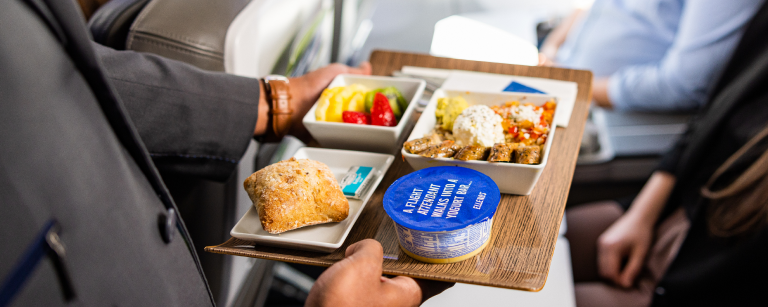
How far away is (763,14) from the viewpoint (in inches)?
45.3

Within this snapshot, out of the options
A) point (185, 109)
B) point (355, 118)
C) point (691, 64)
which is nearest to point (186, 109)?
point (185, 109)

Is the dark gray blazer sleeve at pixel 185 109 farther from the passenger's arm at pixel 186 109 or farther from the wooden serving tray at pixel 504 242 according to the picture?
the wooden serving tray at pixel 504 242

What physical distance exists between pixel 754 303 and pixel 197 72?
109cm

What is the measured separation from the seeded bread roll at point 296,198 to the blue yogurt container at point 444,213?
7cm

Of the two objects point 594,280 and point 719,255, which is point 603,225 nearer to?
point 594,280

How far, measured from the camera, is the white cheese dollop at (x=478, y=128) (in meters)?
0.60

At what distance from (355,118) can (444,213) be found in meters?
0.25

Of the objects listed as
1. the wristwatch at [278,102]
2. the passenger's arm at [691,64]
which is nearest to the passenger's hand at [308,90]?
the wristwatch at [278,102]

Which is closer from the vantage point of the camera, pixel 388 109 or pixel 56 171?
pixel 56 171

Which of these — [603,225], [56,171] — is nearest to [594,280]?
[603,225]

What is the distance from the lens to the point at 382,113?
0.68 m

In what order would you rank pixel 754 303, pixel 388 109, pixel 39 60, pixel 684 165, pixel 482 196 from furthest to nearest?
pixel 684 165
pixel 754 303
pixel 388 109
pixel 482 196
pixel 39 60

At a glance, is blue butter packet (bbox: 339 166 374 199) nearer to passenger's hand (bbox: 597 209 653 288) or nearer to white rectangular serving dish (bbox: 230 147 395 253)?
white rectangular serving dish (bbox: 230 147 395 253)

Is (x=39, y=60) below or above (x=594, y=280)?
above
